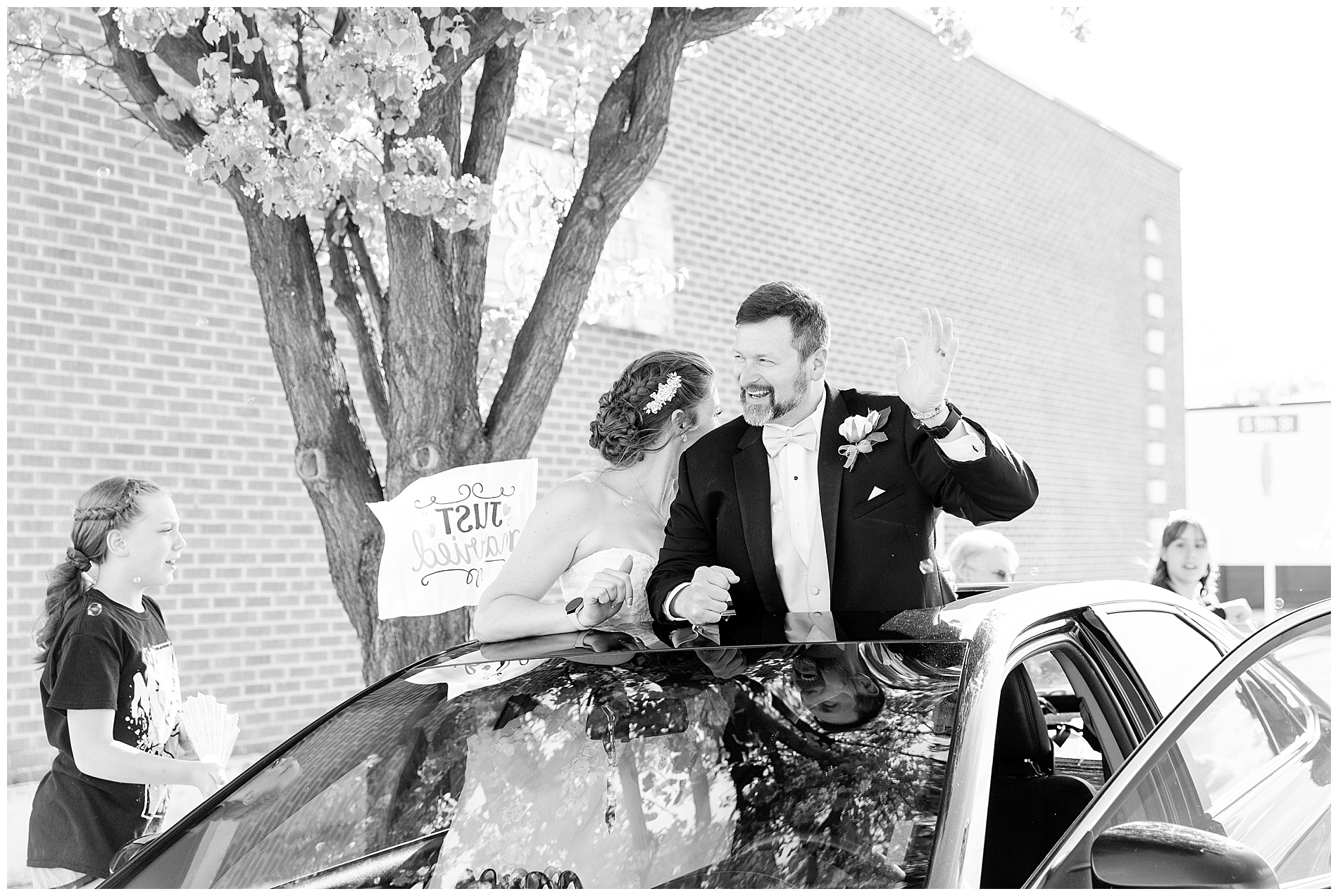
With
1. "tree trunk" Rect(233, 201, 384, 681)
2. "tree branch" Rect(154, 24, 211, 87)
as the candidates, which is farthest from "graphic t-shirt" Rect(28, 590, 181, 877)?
"tree branch" Rect(154, 24, 211, 87)

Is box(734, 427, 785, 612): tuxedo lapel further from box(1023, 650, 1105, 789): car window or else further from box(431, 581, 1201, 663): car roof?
box(1023, 650, 1105, 789): car window

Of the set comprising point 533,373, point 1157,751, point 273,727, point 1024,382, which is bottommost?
point 273,727

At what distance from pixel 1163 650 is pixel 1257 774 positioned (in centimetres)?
80

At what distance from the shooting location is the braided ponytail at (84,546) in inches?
142

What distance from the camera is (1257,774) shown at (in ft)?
7.06

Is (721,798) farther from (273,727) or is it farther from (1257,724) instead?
(273,727)

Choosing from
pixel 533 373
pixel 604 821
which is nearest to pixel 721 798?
pixel 604 821

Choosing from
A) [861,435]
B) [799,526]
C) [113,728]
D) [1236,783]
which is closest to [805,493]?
[799,526]

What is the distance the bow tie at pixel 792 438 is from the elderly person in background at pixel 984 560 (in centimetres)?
330

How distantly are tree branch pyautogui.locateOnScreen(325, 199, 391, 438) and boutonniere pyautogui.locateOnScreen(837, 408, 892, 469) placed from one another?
2.17 meters

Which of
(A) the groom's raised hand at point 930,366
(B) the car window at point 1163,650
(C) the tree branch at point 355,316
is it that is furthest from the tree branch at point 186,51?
(B) the car window at point 1163,650

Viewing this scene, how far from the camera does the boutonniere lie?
10.4 ft

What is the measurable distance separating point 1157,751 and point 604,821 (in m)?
0.96

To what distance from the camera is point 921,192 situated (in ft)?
45.0
